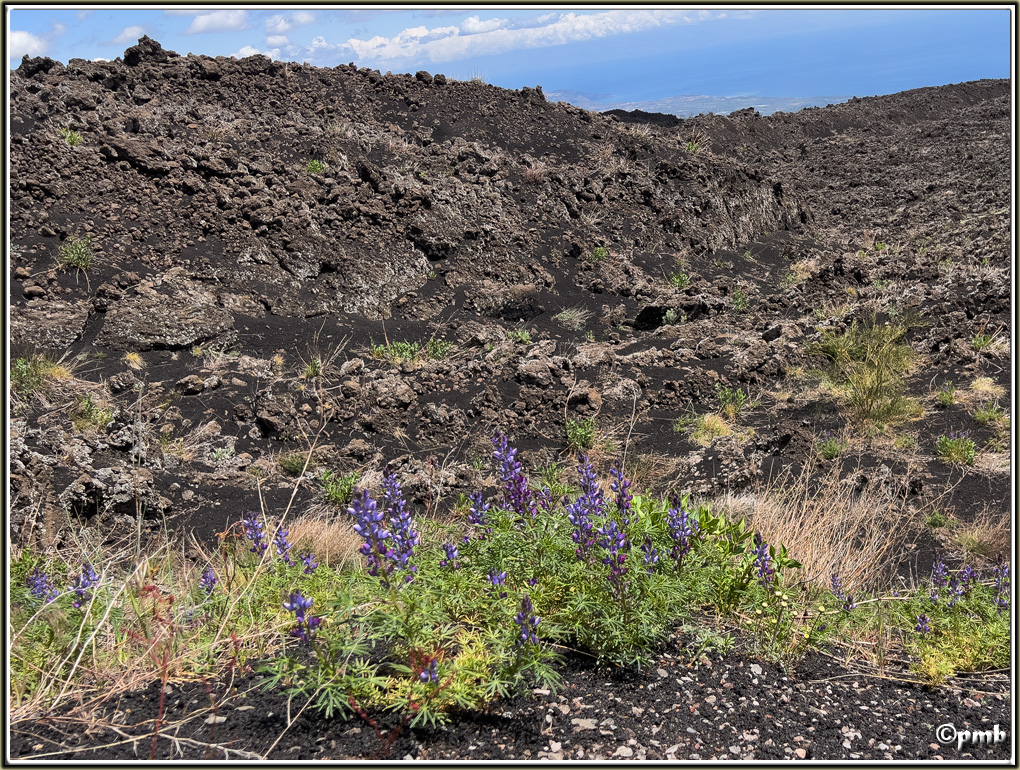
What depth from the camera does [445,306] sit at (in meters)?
8.88

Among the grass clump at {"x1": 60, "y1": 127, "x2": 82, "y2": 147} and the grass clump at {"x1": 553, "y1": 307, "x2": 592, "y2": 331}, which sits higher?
the grass clump at {"x1": 60, "y1": 127, "x2": 82, "y2": 147}

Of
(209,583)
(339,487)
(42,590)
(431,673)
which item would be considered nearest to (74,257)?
(339,487)

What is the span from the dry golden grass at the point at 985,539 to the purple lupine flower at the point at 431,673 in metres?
3.87

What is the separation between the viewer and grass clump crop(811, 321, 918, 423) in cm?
620

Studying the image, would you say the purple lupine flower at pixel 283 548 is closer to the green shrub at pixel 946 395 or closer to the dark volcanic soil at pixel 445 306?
the dark volcanic soil at pixel 445 306

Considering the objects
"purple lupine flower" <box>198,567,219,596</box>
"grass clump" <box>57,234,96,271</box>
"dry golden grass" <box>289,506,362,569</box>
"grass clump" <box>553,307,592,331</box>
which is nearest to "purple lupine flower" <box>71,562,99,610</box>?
"purple lupine flower" <box>198,567,219,596</box>

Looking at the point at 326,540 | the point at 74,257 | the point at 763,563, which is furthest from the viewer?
the point at 74,257

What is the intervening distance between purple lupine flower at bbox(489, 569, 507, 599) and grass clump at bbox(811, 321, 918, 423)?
16.5ft

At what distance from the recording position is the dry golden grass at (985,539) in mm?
4336

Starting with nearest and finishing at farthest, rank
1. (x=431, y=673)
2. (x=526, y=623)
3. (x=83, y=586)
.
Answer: (x=431, y=673) < (x=526, y=623) < (x=83, y=586)

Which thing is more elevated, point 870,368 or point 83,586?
point 83,586

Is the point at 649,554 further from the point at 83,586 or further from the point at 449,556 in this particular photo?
the point at 83,586

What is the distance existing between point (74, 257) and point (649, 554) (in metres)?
8.10

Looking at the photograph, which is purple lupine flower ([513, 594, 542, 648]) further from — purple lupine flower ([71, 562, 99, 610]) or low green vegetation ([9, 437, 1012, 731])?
purple lupine flower ([71, 562, 99, 610])
